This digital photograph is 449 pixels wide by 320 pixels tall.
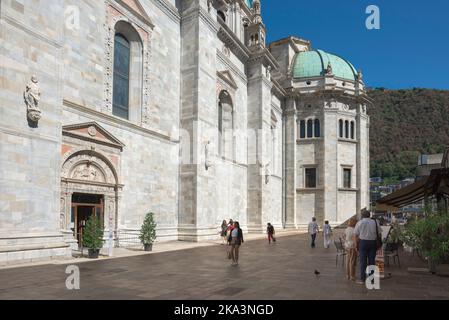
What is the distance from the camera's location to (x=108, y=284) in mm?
9273

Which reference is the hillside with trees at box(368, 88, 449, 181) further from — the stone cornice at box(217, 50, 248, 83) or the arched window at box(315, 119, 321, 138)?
the stone cornice at box(217, 50, 248, 83)

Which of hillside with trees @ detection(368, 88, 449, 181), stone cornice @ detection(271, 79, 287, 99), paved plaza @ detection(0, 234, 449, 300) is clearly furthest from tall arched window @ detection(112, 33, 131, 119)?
hillside with trees @ detection(368, 88, 449, 181)

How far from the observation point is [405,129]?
382 feet

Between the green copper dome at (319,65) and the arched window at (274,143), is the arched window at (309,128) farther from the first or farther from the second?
the green copper dome at (319,65)

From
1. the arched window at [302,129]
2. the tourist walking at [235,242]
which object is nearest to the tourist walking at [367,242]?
the tourist walking at [235,242]

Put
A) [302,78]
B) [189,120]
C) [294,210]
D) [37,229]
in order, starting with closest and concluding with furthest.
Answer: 1. [37,229]
2. [189,120]
3. [294,210]
4. [302,78]

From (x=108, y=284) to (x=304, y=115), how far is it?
126 ft

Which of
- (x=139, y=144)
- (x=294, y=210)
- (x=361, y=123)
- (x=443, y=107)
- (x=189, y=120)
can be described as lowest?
(x=294, y=210)

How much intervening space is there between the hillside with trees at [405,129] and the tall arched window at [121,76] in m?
97.2

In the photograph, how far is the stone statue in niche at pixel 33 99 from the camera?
41.5 feet

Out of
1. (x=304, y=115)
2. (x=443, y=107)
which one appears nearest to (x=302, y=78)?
(x=304, y=115)

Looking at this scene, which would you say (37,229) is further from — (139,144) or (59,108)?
(139,144)

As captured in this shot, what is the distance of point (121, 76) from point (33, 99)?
298 inches

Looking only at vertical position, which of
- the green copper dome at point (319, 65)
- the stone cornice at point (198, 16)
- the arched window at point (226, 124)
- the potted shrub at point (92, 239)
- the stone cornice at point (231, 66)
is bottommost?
the potted shrub at point (92, 239)
